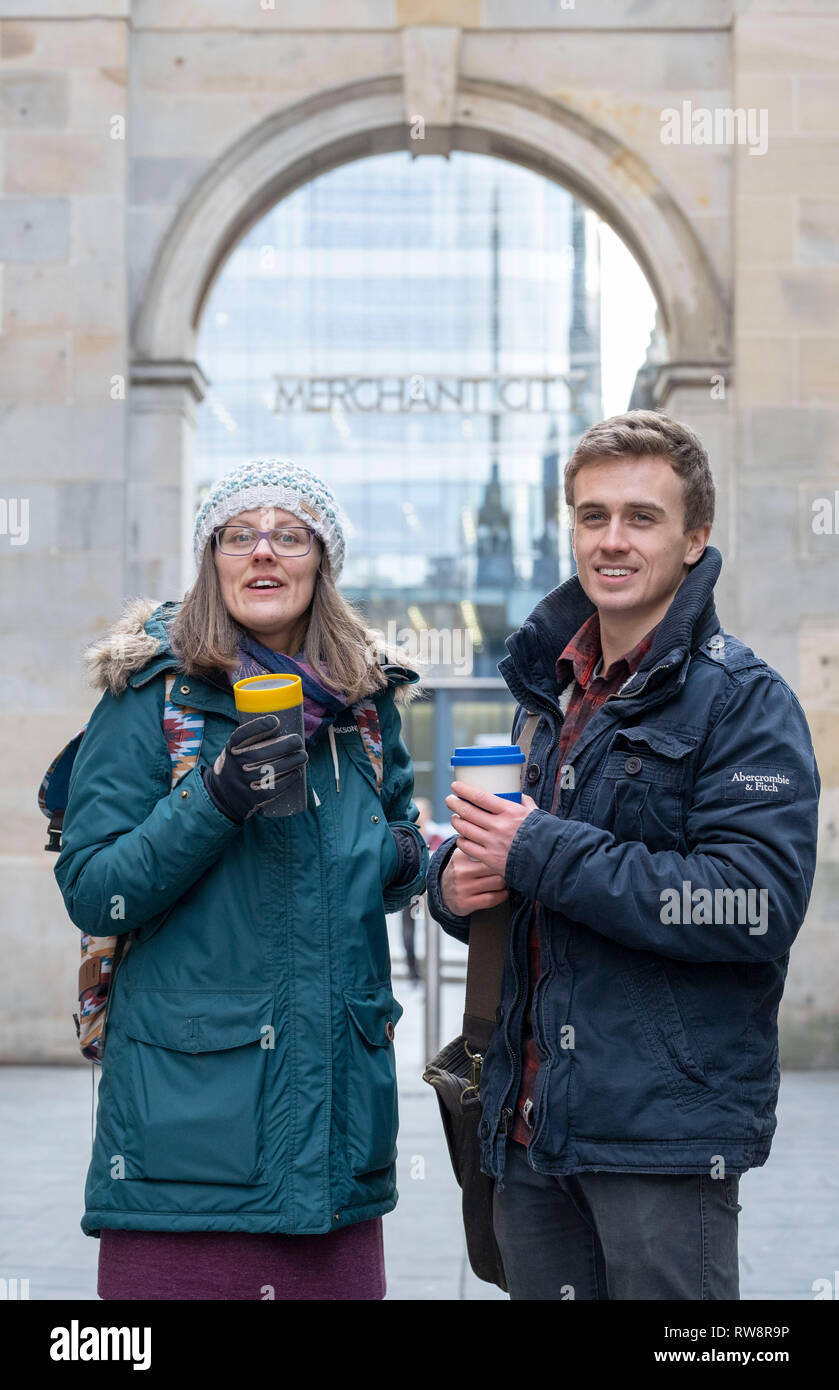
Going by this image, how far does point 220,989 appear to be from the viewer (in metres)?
2.25

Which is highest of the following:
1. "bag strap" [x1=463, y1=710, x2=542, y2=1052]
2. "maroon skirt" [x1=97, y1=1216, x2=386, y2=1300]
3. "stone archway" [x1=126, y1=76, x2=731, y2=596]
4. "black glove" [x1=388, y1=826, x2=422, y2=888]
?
→ "stone archway" [x1=126, y1=76, x2=731, y2=596]

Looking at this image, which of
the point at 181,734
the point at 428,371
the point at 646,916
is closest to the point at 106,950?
the point at 181,734

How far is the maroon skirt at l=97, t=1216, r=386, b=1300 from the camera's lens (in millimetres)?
2215

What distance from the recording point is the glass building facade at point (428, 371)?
2877cm

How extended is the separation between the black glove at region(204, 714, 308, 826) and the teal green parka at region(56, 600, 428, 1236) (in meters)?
0.04

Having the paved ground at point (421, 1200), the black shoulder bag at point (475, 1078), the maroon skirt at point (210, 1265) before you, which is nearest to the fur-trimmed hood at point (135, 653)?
the black shoulder bag at point (475, 1078)

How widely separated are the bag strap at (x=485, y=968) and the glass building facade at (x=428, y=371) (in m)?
26.3

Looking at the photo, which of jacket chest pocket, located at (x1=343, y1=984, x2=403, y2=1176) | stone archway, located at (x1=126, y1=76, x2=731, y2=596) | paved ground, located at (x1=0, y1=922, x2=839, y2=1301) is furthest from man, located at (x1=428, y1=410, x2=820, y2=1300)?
stone archway, located at (x1=126, y1=76, x2=731, y2=596)

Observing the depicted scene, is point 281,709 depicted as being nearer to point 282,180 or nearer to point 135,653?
point 135,653

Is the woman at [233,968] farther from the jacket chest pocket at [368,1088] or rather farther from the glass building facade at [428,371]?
the glass building facade at [428,371]

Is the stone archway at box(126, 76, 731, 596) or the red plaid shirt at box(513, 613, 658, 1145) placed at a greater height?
the stone archway at box(126, 76, 731, 596)

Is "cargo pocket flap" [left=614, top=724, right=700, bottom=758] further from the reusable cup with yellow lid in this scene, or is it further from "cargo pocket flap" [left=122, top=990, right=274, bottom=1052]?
"cargo pocket flap" [left=122, top=990, right=274, bottom=1052]

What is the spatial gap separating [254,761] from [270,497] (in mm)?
563

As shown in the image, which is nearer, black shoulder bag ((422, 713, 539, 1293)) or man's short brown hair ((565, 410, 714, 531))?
man's short brown hair ((565, 410, 714, 531))
